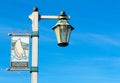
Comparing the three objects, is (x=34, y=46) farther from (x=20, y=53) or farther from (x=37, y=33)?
(x=20, y=53)

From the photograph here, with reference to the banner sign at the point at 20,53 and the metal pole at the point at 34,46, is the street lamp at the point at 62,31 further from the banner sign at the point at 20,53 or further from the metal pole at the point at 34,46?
the banner sign at the point at 20,53

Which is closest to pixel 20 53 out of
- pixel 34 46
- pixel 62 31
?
pixel 34 46

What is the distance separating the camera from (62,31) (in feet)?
20.0

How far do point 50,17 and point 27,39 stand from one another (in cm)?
80

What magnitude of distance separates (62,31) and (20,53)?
129 centimetres

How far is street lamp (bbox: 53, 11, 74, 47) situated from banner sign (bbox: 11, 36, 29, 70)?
98 cm

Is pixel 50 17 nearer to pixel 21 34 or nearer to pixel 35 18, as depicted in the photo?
pixel 35 18

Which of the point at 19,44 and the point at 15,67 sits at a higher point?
the point at 19,44

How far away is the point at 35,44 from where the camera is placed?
6.14m

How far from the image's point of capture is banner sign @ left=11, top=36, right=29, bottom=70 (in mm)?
6645

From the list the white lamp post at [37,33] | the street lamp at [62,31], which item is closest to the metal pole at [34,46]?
the white lamp post at [37,33]

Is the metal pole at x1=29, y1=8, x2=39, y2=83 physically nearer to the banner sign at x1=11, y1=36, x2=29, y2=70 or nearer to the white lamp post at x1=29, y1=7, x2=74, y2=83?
the white lamp post at x1=29, y1=7, x2=74, y2=83

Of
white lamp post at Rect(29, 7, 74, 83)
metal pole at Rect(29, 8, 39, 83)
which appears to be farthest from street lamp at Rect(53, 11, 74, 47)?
metal pole at Rect(29, 8, 39, 83)

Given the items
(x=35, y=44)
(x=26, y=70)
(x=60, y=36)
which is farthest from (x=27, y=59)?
(x=60, y=36)
